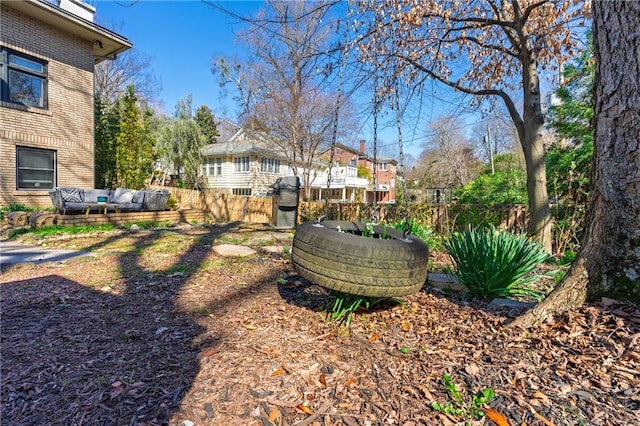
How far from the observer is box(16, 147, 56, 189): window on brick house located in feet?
31.9

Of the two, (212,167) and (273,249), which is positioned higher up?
(212,167)

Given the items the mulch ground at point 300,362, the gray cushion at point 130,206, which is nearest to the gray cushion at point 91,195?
the gray cushion at point 130,206

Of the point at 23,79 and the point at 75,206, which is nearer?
the point at 75,206

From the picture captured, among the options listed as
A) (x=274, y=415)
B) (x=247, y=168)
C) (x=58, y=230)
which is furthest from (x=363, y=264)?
(x=247, y=168)

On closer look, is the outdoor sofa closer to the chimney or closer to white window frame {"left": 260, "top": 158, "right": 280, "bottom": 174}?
the chimney

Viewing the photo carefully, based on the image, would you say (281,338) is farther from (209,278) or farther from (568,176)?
(568,176)

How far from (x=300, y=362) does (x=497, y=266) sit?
2229 mm

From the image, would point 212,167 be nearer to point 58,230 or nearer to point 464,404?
point 58,230

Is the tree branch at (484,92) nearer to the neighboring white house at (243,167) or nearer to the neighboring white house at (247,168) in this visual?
the neighboring white house at (247,168)

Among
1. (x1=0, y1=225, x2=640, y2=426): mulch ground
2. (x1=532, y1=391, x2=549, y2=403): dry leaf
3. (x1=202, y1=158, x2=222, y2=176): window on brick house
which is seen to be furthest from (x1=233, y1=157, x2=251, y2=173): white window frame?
(x1=532, y1=391, x2=549, y2=403): dry leaf

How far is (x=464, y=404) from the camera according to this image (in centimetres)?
160

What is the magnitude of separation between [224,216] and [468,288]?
12.3 m

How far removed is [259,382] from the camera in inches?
72.0

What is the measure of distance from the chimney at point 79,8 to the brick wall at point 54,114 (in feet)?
2.60
